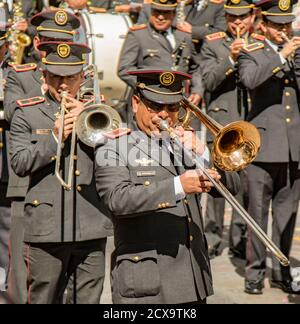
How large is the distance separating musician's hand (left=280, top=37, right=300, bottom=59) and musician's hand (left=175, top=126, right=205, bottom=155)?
2.97 meters

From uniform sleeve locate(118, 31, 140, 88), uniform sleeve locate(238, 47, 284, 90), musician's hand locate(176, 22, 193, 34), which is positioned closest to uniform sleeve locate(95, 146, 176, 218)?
uniform sleeve locate(238, 47, 284, 90)

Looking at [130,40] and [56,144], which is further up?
[56,144]

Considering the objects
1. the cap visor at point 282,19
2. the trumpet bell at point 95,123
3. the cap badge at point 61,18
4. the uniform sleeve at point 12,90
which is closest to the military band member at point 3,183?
the uniform sleeve at point 12,90

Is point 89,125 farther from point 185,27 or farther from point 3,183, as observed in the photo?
point 185,27

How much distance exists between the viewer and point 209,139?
361 inches

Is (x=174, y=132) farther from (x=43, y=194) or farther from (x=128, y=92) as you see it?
(x=128, y=92)

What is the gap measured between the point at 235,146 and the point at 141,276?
0.95m

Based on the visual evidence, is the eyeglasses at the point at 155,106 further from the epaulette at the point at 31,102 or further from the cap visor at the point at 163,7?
the cap visor at the point at 163,7

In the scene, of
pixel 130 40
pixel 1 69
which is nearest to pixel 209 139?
pixel 130 40

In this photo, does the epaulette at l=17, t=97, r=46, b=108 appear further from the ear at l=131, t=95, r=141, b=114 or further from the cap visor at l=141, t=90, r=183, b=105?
the cap visor at l=141, t=90, r=183, b=105

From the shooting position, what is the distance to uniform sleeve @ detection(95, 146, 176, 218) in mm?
5047

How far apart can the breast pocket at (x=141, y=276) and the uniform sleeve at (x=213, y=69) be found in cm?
417
